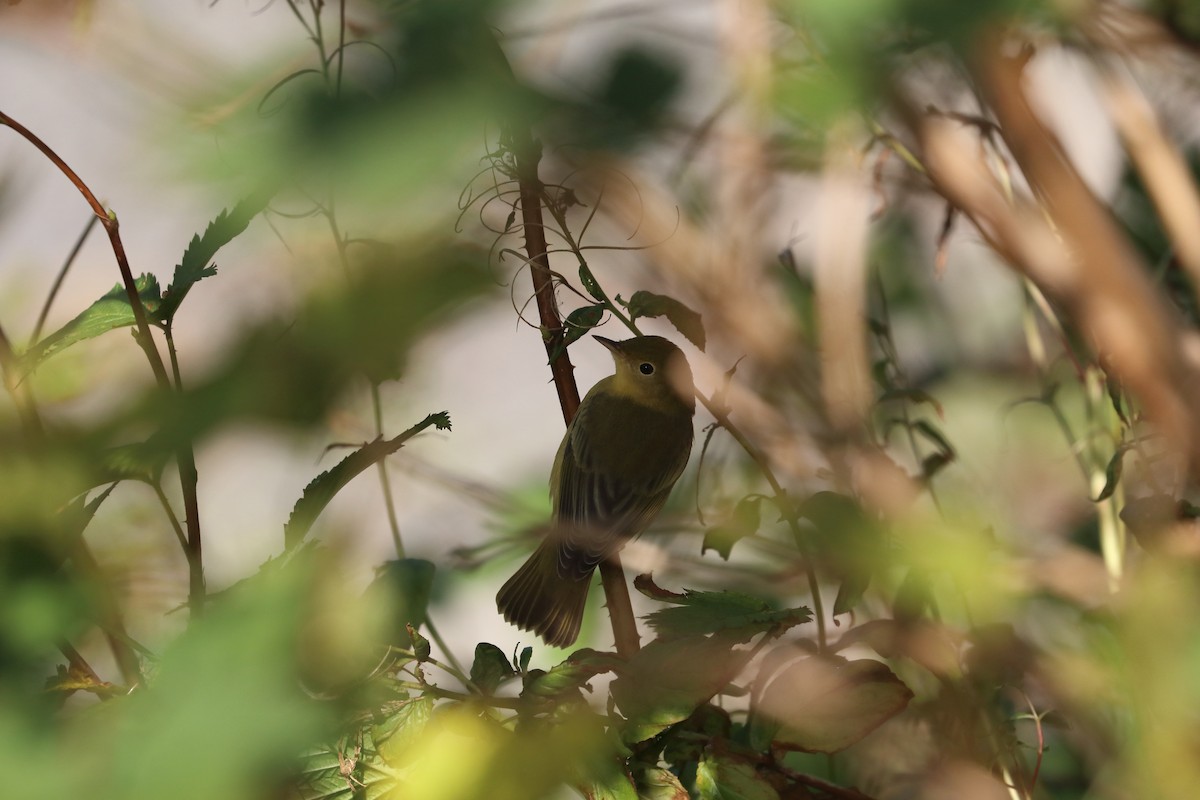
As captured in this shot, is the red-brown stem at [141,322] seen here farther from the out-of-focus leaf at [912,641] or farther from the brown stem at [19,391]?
the out-of-focus leaf at [912,641]

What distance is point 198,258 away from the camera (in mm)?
557

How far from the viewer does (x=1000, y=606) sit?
76 centimetres

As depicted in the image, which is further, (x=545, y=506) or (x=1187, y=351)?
(x=545, y=506)

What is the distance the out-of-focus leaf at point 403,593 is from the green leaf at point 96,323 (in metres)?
0.20

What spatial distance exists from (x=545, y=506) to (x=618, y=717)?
Result: 0.49 m

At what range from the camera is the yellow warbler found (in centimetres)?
102

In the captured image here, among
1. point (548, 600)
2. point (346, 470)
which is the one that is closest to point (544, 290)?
point (346, 470)

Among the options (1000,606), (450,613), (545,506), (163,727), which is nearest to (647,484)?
(545,506)

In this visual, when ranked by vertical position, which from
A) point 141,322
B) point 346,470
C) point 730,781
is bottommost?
point 730,781

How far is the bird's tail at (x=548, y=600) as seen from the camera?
998 mm

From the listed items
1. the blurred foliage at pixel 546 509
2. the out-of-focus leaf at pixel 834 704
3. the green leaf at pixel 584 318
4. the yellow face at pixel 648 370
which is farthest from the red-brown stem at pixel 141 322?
the yellow face at pixel 648 370

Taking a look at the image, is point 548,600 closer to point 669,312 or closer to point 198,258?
point 669,312

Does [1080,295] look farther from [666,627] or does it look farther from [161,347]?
[161,347]

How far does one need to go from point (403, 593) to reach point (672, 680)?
6.4 inches
